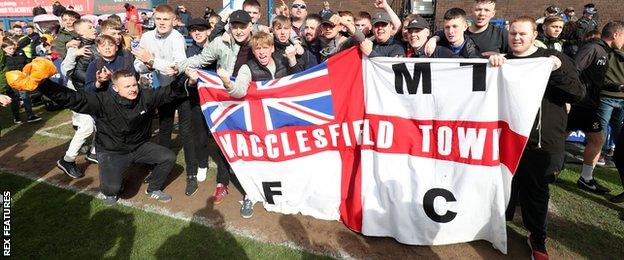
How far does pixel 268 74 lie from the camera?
427 centimetres

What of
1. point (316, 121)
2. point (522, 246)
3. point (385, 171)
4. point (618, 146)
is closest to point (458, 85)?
point (385, 171)

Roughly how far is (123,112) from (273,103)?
1.88 meters

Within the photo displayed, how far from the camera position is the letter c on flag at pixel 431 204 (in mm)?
3710

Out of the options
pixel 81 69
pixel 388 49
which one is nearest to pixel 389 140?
pixel 388 49

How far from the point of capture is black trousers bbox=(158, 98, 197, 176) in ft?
16.1

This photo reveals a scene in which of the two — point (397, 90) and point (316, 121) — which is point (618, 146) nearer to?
point (397, 90)

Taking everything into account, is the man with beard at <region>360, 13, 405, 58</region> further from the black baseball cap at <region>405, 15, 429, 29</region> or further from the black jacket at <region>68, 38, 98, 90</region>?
the black jacket at <region>68, 38, 98, 90</region>

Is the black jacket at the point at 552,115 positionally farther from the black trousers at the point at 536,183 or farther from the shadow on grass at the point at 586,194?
the shadow on grass at the point at 586,194

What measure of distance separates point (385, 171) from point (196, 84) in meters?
2.51

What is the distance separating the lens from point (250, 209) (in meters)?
4.40

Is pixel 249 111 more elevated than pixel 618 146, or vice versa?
pixel 249 111

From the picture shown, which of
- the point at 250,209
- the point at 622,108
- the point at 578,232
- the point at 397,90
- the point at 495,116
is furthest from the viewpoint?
the point at 622,108

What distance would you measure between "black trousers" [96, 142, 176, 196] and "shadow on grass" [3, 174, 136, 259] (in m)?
0.30

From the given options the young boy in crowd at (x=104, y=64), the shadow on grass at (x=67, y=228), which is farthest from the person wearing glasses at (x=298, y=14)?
the shadow on grass at (x=67, y=228)
